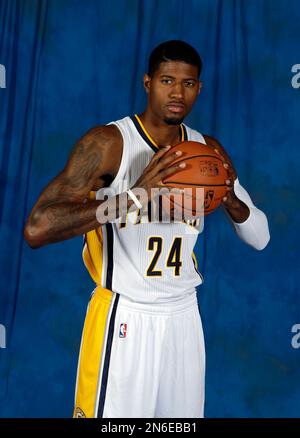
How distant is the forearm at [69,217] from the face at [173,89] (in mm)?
380

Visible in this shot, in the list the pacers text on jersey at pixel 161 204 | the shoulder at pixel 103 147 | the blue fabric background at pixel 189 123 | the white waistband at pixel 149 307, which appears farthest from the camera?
the blue fabric background at pixel 189 123

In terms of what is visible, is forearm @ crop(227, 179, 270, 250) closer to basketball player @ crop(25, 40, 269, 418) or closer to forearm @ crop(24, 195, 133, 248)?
basketball player @ crop(25, 40, 269, 418)

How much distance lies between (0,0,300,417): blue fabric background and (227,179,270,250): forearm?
0.96m

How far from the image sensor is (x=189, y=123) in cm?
322

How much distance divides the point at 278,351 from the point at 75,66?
1623mm

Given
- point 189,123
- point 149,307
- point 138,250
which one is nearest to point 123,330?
point 149,307

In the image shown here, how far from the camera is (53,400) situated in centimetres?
321

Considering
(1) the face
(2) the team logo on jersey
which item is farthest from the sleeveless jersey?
(2) the team logo on jersey

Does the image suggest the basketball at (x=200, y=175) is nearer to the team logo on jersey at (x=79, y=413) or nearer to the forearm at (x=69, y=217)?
the forearm at (x=69, y=217)

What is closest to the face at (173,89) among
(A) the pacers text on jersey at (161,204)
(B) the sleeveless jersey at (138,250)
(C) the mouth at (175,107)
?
(C) the mouth at (175,107)

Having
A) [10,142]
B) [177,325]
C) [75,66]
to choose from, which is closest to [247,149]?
[75,66]

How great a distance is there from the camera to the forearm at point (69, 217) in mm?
→ 1811

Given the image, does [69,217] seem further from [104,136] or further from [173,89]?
[173,89]

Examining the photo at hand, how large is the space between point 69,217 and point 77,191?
113 mm
